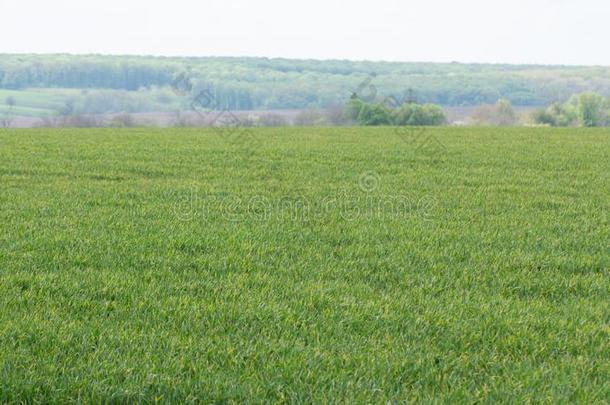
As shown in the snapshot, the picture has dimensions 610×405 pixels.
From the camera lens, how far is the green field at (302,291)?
4391mm

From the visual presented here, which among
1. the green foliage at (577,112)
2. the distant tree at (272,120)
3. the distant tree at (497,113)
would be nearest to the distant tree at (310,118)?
the distant tree at (272,120)

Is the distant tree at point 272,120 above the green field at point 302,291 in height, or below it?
below

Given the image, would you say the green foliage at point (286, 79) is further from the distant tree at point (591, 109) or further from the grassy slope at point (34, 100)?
the distant tree at point (591, 109)

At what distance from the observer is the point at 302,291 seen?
6070mm

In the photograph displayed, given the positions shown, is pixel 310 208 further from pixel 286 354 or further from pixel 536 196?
pixel 286 354

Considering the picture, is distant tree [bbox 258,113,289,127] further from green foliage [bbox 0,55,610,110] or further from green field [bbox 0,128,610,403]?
green field [bbox 0,128,610,403]

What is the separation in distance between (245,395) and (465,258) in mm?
3948

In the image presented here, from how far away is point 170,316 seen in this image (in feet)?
17.6

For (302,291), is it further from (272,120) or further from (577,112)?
(577,112)

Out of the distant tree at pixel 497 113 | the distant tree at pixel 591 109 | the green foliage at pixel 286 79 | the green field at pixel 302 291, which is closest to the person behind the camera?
the green field at pixel 302 291

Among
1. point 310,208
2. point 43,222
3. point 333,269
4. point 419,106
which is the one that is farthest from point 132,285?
point 419,106

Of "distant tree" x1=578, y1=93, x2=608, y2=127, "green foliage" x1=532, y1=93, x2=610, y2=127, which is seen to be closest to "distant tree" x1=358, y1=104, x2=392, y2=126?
"green foliage" x1=532, y1=93, x2=610, y2=127

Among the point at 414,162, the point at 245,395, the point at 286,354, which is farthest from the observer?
the point at 414,162

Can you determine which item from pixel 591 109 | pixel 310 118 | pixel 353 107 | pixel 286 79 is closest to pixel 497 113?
pixel 591 109
